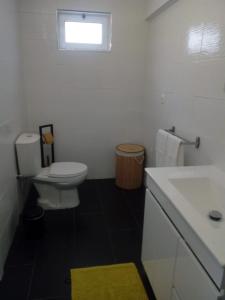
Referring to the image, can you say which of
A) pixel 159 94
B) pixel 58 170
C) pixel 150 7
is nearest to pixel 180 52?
pixel 159 94

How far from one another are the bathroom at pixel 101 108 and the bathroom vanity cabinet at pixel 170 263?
27mm

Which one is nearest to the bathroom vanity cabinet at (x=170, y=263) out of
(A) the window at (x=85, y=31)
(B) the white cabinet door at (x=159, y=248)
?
(B) the white cabinet door at (x=159, y=248)

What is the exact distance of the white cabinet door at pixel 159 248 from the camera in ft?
3.86

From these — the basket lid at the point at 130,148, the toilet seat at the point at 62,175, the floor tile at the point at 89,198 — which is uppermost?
the basket lid at the point at 130,148

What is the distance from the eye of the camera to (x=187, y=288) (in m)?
1.00

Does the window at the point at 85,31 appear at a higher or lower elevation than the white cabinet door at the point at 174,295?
higher

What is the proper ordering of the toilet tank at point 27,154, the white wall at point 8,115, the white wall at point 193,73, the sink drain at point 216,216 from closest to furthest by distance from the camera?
the sink drain at point 216,216, the white wall at point 193,73, the white wall at point 8,115, the toilet tank at point 27,154

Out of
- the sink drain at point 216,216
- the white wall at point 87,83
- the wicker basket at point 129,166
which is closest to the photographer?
the sink drain at point 216,216

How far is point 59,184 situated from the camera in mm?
2326

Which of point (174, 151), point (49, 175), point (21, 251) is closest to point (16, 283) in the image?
point (21, 251)

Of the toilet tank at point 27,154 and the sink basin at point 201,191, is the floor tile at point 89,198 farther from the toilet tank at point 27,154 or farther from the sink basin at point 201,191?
the sink basin at point 201,191

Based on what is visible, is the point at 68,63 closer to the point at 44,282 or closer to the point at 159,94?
the point at 159,94

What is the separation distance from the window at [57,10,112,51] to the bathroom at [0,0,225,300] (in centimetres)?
6

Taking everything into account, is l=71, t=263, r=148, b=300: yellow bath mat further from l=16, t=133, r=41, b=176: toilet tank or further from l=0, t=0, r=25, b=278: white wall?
l=16, t=133, r=41, b=176: toilet tank
